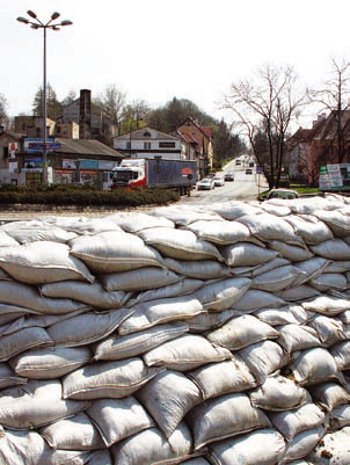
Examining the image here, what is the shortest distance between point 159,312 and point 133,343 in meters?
0.18

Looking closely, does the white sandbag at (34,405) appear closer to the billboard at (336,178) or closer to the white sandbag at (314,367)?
the white sandbag at (314,367)

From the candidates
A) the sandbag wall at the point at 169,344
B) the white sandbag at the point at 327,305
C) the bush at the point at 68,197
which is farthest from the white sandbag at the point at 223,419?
the bush at the point at 68,197

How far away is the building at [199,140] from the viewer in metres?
64.2

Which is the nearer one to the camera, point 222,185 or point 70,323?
point 70,323

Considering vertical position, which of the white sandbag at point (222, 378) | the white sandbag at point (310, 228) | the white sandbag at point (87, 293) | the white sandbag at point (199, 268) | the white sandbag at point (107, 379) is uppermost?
the white sandbag at point (310, 228)

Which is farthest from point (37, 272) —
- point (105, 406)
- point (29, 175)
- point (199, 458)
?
point (29, 175)

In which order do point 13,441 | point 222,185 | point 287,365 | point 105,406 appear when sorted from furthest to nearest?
1. point 222,185
2. point 287,365
3. point 105,406
4. point 13,441

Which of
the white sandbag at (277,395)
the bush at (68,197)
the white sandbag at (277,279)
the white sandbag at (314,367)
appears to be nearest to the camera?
the white sandbag at (277,395)

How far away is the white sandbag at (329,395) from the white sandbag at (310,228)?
69 centimetres

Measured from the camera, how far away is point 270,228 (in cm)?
259

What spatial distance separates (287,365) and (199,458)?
2.07 feet

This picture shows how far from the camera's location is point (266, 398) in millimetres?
2189

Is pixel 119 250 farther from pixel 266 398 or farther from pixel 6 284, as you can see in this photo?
pixel 266 398

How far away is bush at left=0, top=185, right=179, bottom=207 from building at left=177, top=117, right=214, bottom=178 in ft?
134
